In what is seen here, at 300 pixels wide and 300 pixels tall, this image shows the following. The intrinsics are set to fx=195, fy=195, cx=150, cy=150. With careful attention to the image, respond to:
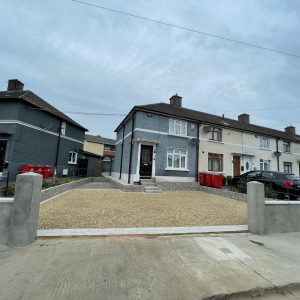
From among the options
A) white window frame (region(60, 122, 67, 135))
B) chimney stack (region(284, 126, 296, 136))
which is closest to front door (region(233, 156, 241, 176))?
chimney stack (region(284, 126, 296, 136))

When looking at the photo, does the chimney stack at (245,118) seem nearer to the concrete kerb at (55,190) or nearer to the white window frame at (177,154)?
the white window frame at (177,154)

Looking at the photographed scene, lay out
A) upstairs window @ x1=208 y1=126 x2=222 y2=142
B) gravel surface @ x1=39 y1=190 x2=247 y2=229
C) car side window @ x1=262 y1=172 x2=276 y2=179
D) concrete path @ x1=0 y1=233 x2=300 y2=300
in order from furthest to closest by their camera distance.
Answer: upstairs window @ x1=208 y1=126 x2=222 y2=142 → car side window @ x1=262 y1=172 x2=276 y2=179 → gravel surface @ x1=39 y1=190 x2=247 y2=229 → concrete path @ x1=0 y1=233 x2=300 y2=300

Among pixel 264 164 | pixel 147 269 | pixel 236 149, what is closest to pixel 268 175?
pixel 236 149

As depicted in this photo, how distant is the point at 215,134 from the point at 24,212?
1734 centimetres

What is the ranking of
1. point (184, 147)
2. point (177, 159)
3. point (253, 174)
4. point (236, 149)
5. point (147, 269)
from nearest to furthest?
point (147, 269) → point (253, 174) → point (177, 159) → point (184, 147) → point (236, 149)

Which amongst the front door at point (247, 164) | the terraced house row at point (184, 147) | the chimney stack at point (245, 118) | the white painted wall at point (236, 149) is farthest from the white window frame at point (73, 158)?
the chimney stack at point (245, 118)

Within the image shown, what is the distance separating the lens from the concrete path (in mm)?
2742

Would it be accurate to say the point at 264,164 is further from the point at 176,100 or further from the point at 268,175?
the point at 176,100

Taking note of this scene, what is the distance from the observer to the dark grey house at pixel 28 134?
1442 centimetres

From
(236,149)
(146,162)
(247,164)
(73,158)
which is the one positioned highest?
(236,149)

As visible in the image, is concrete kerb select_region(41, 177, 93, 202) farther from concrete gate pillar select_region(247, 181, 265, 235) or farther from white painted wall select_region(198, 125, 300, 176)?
white painted wall select_region(198, 125, 300, 176)

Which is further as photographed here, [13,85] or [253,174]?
[13,85]

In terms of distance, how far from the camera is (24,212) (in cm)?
419

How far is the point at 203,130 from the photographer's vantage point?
1778 centimetres
